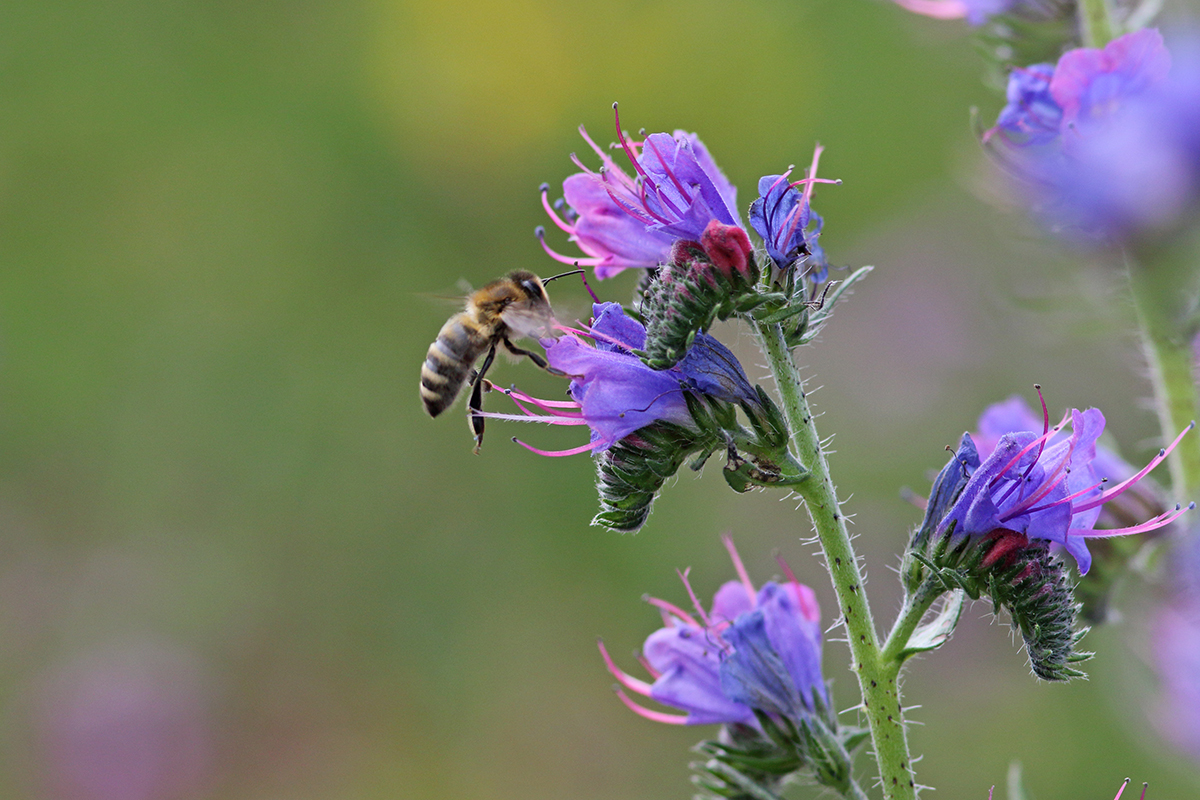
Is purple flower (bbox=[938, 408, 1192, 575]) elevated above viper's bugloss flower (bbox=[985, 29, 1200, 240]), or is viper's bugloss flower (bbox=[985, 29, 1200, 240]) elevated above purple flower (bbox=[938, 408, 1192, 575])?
viper's bugloss flower (bbox=[985, 29, 1200, 240])

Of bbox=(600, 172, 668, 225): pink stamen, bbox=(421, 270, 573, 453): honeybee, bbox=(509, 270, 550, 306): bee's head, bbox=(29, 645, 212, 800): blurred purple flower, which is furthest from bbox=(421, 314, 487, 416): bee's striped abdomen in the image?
bbox=(29, 645, 212, 800): blurred purple flower

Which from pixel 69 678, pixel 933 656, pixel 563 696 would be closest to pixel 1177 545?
pixel 933 656

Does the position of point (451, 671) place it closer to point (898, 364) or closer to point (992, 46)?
point (898, 364)

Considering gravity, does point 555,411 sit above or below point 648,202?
below

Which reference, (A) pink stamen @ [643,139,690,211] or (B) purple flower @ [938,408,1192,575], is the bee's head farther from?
(B) purple flower @ [938,408,1192,575]

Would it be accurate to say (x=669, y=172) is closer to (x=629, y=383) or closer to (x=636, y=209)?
(x=636, y=209)

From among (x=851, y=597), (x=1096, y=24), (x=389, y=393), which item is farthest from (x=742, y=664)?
(x=389, y=393)
